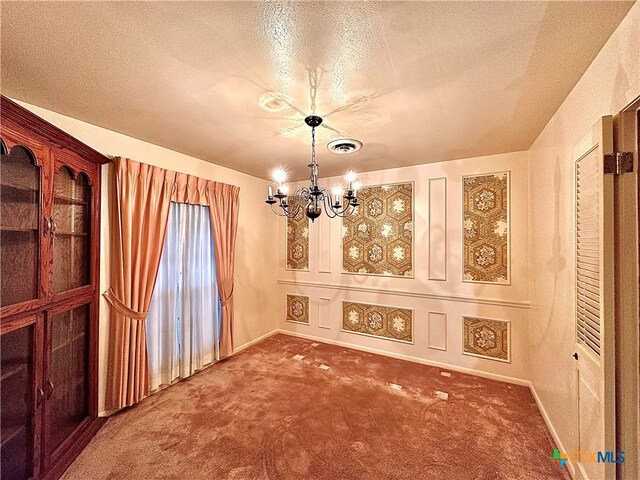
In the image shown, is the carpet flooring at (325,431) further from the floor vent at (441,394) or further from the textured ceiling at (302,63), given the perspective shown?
the textured ceiling at (302,63)

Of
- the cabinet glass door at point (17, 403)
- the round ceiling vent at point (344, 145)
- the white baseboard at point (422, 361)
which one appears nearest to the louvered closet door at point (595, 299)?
the white baseboard at point (422, 361)

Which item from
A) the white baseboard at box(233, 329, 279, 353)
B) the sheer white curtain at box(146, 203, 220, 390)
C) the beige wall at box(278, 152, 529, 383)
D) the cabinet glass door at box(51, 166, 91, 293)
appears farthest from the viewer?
the white baseboard at box(233, 329, 279, 353)

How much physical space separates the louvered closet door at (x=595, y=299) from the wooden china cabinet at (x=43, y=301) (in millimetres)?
2963

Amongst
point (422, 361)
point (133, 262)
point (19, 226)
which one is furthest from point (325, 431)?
point (19, 226)

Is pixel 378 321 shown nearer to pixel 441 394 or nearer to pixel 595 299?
pixel 441 394

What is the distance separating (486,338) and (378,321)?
1.35m

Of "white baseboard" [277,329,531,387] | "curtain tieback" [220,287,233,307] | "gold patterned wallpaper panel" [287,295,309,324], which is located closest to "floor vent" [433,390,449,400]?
"white baseboard" [277,329,531,387]

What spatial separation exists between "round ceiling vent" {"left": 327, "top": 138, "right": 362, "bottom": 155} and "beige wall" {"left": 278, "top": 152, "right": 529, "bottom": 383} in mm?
1177

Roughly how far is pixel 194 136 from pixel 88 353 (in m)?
2.17

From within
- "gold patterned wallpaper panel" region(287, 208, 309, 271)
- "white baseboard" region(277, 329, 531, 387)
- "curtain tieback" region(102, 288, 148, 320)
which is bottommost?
"white baseboard" region(277, 329, 531, 387)

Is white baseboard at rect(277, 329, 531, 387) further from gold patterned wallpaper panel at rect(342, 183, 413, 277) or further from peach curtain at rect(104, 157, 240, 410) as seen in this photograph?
peach curtain at rect(104, 157, 240, 410)

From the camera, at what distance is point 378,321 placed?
146 inches

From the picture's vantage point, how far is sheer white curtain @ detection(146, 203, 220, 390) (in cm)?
271

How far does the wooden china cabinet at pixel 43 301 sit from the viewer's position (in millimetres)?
1429
